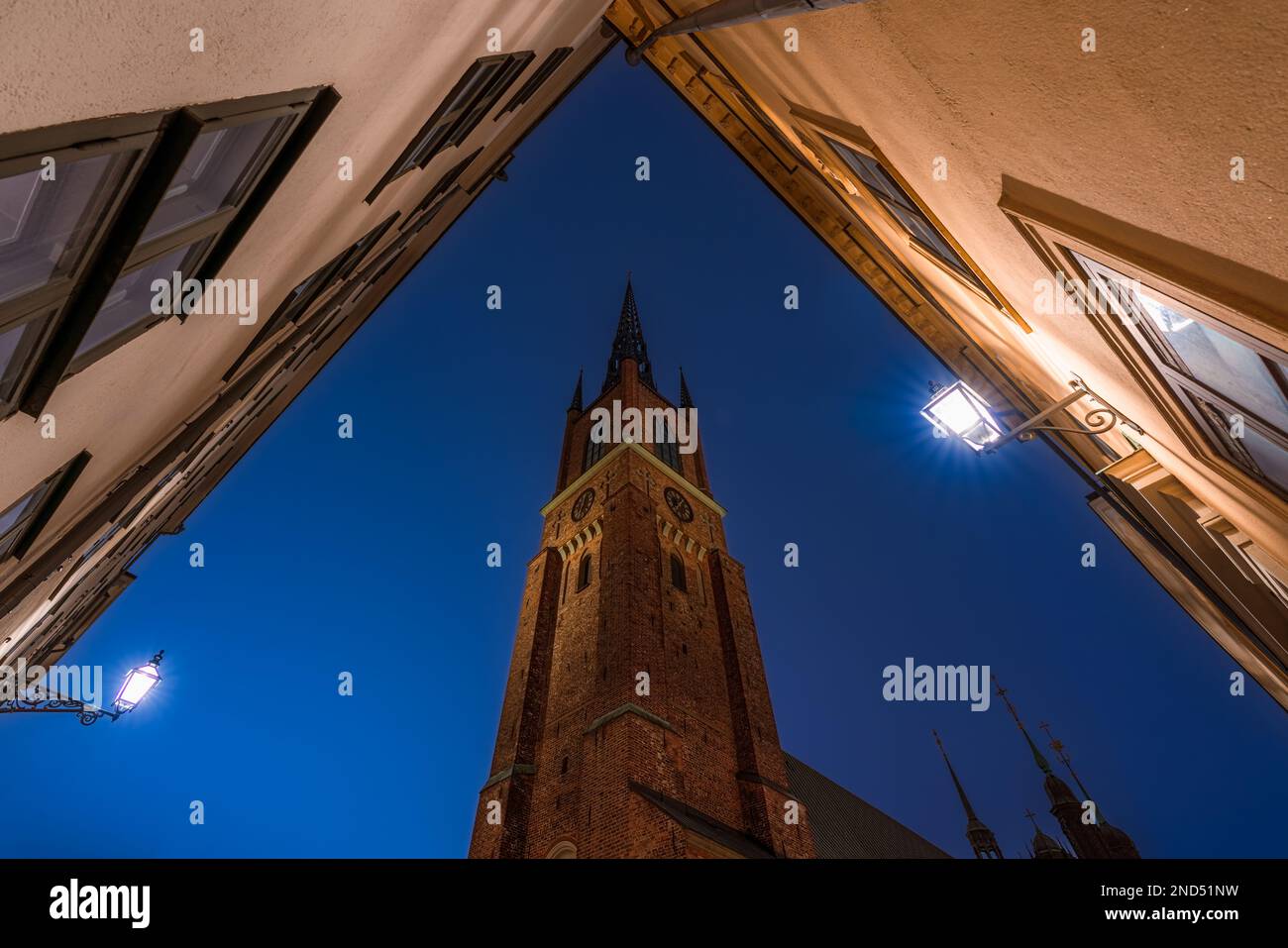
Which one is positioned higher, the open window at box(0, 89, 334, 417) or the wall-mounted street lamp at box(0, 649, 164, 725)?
the open window at box(0, 89, 334, 417)

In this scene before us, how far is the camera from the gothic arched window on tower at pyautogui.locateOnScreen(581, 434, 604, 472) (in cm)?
2958

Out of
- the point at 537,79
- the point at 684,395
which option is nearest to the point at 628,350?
the point at 684,395

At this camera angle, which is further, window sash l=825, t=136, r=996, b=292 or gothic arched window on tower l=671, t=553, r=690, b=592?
gothic arched window on tower l=671, t=553, r=690, b=592

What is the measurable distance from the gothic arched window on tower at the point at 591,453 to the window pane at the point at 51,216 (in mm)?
26805

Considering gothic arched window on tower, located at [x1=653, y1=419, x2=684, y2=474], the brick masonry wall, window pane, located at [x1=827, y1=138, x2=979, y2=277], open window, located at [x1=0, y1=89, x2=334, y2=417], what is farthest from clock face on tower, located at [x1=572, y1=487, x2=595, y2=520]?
open window, located at [x1=0, y1=89, x2=334, y2=417]

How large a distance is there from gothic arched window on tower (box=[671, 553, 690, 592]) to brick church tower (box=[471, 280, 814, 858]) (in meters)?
0.06

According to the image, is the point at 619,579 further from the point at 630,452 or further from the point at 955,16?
the point at 955,16

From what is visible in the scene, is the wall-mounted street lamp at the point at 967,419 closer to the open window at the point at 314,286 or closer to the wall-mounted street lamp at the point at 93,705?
the open window at the point at 314,286

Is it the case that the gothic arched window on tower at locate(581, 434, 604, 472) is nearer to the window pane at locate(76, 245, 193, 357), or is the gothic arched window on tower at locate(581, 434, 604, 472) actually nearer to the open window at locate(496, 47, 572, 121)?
the open window at locate(496, 47, 572, 121)

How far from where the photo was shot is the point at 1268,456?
148 inches

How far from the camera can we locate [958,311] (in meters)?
8.35
